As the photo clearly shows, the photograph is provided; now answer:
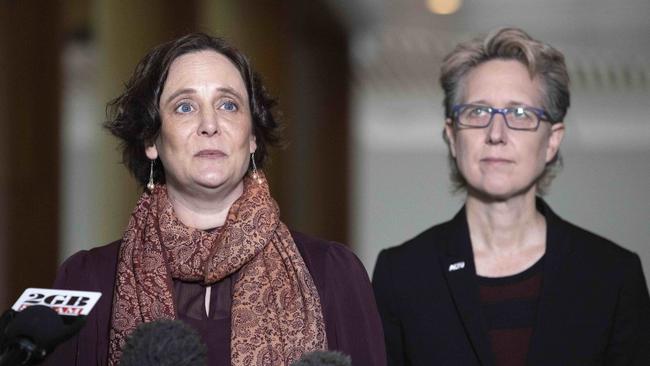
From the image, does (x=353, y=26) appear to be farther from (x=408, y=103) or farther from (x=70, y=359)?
(x=70, y=359)

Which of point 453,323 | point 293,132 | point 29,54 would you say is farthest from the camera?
point 293,132

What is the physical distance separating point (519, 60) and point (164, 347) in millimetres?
1674

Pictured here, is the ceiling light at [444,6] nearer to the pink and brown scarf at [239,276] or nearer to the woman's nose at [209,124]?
the pink and brown scarf at [239,276]

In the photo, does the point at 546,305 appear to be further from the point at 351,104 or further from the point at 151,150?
the point at 351,104

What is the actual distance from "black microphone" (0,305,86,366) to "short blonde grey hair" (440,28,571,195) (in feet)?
5.52

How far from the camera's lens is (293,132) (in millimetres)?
6637

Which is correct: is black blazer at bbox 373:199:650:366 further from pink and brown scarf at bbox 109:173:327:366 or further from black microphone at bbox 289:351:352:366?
black microphone at bbox 289:351:352:366

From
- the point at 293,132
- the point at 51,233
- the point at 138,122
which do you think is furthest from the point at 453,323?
the point at 293,132

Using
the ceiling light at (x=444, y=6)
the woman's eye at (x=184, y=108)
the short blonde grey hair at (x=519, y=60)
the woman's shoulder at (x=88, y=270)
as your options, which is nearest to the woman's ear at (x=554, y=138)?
the short blonde grey hair at (x=519, y=60)

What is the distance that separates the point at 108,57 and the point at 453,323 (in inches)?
124

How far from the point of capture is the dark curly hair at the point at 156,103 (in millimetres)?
2621

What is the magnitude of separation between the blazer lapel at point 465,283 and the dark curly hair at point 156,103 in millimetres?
665

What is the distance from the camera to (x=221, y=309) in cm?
255

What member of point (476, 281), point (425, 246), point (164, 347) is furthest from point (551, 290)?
point (164, 347)
